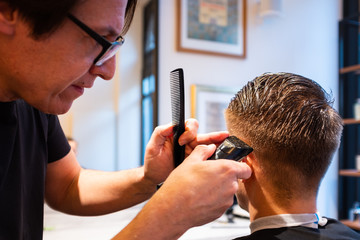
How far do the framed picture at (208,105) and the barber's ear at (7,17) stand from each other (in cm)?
214

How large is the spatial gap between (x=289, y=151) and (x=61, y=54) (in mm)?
752

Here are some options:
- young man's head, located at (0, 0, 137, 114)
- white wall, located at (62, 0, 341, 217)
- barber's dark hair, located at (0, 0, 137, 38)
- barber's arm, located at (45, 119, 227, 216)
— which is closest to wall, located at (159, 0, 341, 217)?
white wall, located at (62, 0, 341, 217)

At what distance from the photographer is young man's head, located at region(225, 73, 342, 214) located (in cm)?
113

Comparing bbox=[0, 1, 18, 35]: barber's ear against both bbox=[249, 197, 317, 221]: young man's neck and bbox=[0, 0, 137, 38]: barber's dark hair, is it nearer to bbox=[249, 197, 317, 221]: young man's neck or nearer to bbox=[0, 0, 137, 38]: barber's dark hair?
bbox=[0, 0, 137, 38]: barber's dark hair

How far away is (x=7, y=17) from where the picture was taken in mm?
828

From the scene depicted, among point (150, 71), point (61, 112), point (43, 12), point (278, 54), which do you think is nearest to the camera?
point (43, 12)

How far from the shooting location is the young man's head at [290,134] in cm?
113

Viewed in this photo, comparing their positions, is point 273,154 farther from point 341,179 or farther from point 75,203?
point 341,179

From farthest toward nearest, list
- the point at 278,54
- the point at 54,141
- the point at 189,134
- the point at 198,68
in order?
the point at 278,54, the point at 198,68, the point at 54,141, the point at 189,134

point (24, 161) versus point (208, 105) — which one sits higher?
point (208, 105)

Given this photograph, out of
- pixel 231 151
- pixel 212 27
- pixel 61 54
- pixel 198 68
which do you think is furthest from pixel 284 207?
pixel 212 27

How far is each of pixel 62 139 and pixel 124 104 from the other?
120 cm

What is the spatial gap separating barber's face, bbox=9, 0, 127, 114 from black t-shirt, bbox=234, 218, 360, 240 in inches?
30.0

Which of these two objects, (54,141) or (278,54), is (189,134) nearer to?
(54,141)
